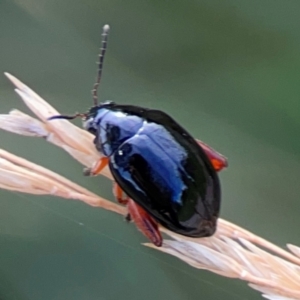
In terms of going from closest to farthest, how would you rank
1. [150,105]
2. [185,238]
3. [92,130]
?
1. [185,238]
2. [92,130]
3. [150,105]

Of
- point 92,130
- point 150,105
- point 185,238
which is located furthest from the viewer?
point 150,105

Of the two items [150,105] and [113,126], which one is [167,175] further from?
[150,105]

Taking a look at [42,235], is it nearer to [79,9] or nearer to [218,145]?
[218,145]

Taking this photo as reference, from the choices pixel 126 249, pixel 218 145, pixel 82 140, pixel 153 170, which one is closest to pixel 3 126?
pixel 82 140

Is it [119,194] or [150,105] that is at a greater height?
[150,105]

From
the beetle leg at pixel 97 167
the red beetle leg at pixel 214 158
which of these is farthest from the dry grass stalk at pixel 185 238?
the red beetle leg at pixel 214 158

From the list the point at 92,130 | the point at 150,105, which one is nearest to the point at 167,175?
the point at 92,130

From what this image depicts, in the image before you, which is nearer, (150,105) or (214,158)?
(214,158)
